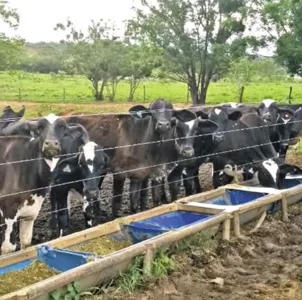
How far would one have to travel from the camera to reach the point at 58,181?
816 centimetres

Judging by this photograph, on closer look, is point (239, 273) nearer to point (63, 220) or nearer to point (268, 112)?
point (63, 220)

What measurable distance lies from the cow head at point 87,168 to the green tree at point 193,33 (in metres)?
24.4

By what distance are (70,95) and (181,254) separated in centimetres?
3452

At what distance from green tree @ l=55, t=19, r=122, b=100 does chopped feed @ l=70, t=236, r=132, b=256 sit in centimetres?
3184

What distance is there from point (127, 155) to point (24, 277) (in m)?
3.94

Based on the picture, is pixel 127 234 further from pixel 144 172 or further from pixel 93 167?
pixel 144 172

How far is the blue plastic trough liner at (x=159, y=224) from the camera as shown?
6.61 m

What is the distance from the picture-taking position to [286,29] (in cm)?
2756

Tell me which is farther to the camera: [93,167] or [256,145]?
[256,145]

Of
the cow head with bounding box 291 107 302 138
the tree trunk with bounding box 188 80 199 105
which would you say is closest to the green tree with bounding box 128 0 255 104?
the tree trunk with bounding box 188 80 199 105

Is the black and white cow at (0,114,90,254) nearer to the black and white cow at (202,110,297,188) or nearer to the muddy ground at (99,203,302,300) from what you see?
the muddy ground at (99,203,302,300)

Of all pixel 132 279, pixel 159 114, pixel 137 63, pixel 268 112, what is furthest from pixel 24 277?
pixel 137 63

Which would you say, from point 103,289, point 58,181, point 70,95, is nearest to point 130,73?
point 70,95

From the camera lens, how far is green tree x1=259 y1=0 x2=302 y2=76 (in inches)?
994
